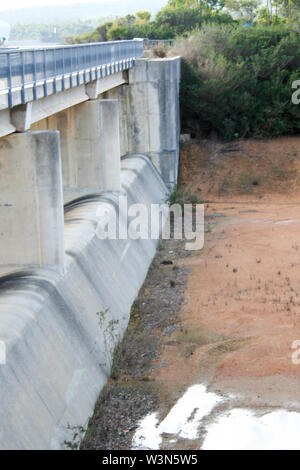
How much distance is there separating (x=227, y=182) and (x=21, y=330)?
2214 centimetres

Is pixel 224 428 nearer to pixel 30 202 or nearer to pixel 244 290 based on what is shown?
pixel 30 202

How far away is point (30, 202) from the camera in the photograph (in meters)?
14.5

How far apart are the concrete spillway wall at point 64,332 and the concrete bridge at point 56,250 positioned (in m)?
0.03

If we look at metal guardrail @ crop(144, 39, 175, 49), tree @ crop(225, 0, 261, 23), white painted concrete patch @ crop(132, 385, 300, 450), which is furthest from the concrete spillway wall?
tree @ crop(225, 0, 261, 23)

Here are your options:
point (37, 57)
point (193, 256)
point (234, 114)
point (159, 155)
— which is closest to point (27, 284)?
point (37, 57)

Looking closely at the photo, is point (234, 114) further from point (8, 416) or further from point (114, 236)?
point (8, 416)

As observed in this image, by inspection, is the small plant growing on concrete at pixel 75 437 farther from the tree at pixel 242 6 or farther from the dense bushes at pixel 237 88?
the tree at pixel 242 6

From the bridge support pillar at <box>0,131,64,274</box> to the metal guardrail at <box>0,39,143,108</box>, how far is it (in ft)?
3.43

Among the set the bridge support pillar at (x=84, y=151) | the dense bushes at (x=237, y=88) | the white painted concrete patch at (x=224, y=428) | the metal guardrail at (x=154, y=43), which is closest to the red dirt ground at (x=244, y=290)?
the white painted concrete patch at (x=224, y=428)

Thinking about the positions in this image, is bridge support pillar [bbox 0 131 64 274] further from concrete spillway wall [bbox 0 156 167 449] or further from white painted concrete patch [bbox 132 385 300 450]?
white painted concrete patch [bbox 132 385 300 450]

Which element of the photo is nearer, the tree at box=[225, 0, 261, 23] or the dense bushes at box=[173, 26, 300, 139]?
the dense bushes at box=[173, 26, 300, 139]

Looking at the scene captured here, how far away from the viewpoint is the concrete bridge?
1113 cm

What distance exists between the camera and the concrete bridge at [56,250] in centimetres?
1113

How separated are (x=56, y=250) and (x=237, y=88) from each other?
948 inches
